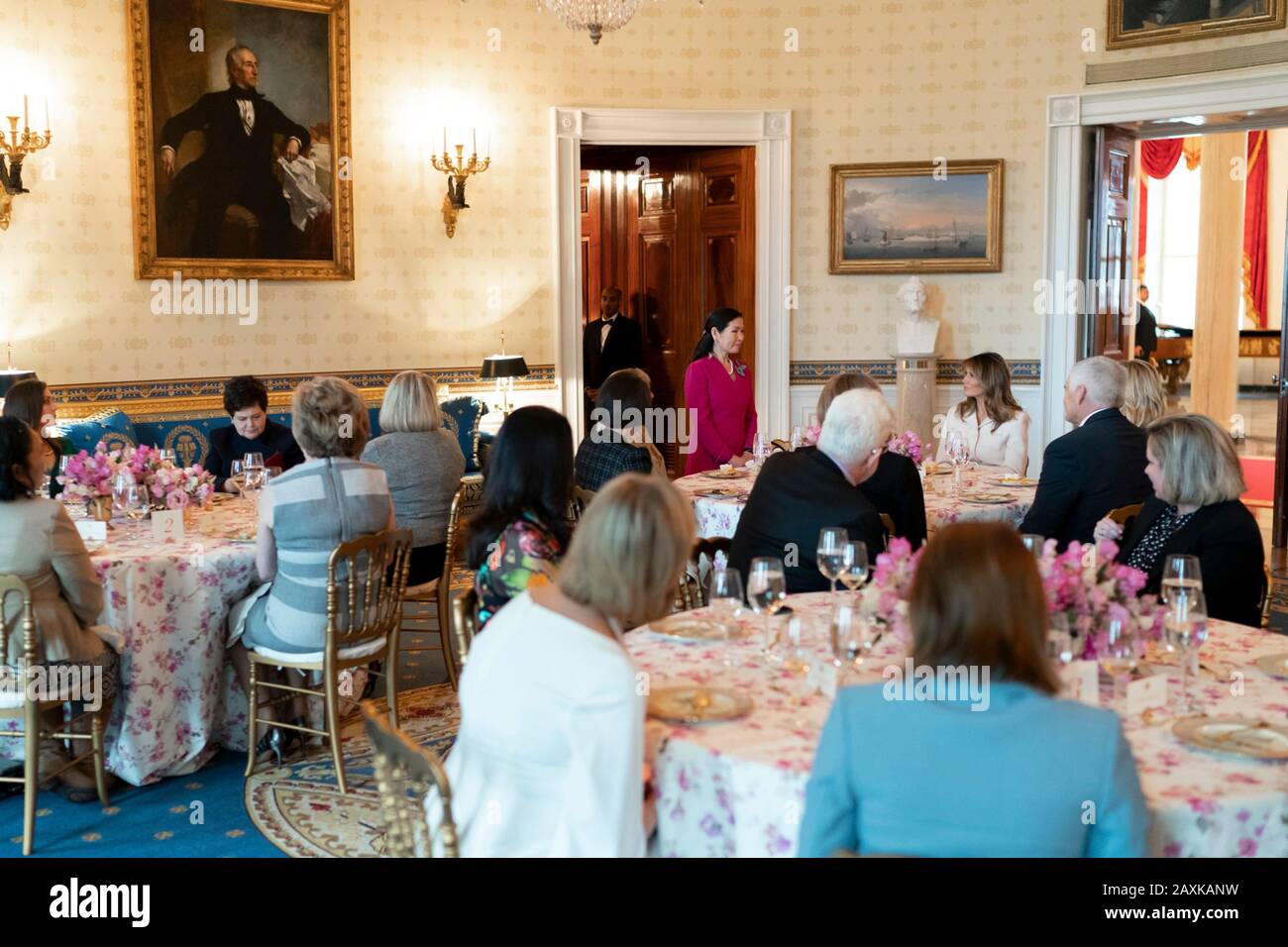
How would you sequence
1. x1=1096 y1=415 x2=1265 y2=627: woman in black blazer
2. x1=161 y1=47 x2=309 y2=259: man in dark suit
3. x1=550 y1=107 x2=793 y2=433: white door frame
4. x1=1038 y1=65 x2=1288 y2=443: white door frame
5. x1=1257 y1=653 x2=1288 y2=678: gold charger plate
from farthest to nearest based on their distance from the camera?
x1=550 y1=107 x2=793 y2=433: white door frame < x1=1038 y1=65 x2=1288 y2=443: white door frame < x1=161 y1=47 x2=309 y2=259: man in dark suit < x1=1096 y1=415 x2=1265 y2=627: woman in black blazer < x1=1257 y1=653 x2=1288 y2=678: gold charger plate

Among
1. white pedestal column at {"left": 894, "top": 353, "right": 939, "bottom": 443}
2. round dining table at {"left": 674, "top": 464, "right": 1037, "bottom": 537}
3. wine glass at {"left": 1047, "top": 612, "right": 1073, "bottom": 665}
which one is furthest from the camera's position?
white pedestal column at {"left": 894, "top": 353, "right": 939, "bottom": 443}

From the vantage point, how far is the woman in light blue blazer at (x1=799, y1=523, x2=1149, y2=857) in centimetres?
216

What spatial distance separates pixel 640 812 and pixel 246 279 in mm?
7534

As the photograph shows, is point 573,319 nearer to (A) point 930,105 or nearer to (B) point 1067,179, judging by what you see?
(A) point 930,105

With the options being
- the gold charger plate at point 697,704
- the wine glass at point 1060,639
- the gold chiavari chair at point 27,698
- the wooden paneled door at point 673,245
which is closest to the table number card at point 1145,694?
the wine glass at point 1060,639

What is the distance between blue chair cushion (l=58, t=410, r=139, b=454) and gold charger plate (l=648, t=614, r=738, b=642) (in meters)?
5.41

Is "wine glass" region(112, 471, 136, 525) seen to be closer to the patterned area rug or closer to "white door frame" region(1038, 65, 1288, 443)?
the patterned area rug

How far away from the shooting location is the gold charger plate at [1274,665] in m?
3.19

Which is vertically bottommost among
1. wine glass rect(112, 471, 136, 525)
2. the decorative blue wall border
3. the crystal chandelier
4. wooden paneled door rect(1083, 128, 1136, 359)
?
wine glass rect(112, 471, 136, 525)

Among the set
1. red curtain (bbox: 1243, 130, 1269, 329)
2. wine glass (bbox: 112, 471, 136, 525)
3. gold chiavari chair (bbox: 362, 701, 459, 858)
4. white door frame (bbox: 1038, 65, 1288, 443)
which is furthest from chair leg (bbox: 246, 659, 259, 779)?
red curtain (bbox: 1243, 130, 1269, 329)

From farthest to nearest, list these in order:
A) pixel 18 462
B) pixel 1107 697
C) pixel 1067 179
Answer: pixel 1067 179 < pixel 18 462 < pixel 1107 697

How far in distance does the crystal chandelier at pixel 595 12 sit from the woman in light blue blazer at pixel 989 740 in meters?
6.71
